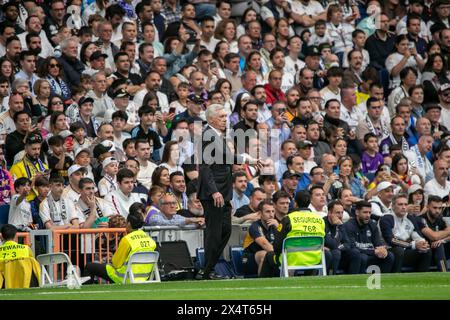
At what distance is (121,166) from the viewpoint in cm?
1906

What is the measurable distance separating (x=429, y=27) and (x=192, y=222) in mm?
11397

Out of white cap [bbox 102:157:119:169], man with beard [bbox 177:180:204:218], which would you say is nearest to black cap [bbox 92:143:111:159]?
white cap [bbox 102:157:119:169]

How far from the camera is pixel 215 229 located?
620 inches

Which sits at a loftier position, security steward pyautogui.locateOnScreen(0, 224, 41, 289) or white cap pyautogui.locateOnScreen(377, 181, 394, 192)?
white cap pyautogui.locateOnScreen(377, 181, 394, 192)

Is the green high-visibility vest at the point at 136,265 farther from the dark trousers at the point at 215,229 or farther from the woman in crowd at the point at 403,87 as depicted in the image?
the woman in crowd at the point at 403,87

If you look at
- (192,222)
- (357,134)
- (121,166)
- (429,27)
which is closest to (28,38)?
(121,166)

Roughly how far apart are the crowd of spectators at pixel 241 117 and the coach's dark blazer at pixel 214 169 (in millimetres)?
400

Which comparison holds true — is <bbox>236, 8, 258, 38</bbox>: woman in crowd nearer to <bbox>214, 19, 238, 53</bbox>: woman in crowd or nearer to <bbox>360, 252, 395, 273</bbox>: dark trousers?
<bbox>214, 19, 238, 53</bbox>: woman in crowd

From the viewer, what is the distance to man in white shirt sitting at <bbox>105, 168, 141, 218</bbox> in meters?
17.9

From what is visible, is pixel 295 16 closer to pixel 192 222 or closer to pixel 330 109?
pixel 330 109

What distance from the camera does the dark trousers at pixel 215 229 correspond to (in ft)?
51.6

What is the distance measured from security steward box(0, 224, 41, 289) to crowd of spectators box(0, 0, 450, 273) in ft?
4.98

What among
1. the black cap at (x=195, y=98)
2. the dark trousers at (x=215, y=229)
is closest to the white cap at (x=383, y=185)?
the black cap at (x=195, y=98)
